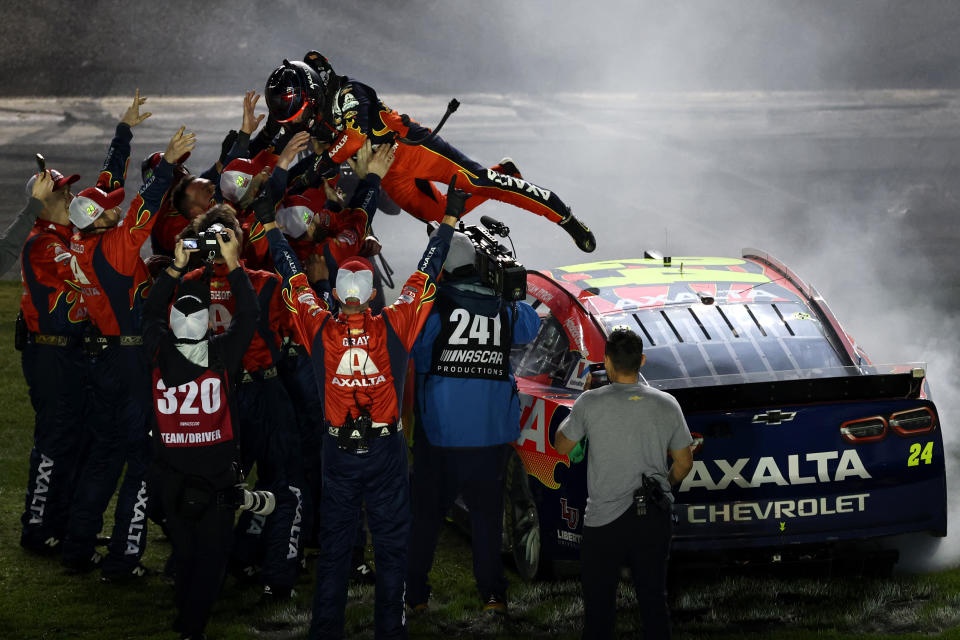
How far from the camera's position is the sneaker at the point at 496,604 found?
590 cm

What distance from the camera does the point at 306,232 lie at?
22.0 ft

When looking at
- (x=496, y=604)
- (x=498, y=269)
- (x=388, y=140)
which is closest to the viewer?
(x=498, y=269)

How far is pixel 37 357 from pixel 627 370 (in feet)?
11.8

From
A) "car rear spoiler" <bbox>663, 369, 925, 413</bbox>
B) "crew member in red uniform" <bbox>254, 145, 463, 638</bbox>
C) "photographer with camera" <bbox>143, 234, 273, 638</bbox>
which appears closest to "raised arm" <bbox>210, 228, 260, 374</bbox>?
"photographer with camera" <bbox>143, 234, 273, 638</bbox>

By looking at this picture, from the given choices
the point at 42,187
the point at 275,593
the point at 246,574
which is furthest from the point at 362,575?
the point at 42,187

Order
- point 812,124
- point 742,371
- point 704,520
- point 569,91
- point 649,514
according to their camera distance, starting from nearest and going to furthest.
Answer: point 649,514 < point 704,520 < point 742,371 < point 812,124 < point 569,91

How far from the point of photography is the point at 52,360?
6.75 m

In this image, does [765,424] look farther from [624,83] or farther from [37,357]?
[624,83]

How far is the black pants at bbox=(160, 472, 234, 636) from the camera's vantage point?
5438 mm

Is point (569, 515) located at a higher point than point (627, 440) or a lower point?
lower

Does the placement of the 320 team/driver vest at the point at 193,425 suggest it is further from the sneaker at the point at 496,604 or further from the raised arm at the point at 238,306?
the sneaker at the point at 496,604

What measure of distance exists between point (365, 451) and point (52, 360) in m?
2.44

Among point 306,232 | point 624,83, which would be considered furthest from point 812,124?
point 306,232

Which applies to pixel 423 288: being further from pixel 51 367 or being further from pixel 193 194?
pixel 51 367
